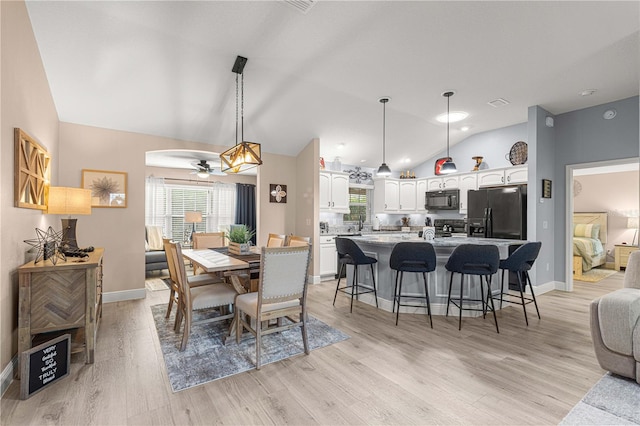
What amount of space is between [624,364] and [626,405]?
0.39m

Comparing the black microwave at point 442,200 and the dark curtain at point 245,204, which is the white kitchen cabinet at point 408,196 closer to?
the black microwave at point 442,200

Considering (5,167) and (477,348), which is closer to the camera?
(5,167)

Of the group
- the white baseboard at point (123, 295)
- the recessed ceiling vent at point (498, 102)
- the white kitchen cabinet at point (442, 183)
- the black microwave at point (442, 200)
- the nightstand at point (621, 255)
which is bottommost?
A: the white baseboard at point (123, 295)

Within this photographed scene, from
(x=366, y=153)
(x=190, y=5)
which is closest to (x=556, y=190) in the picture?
(x=366, y=153)

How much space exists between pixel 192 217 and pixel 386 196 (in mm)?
4752

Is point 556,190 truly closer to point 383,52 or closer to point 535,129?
point 535,129

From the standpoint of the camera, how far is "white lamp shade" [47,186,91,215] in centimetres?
284

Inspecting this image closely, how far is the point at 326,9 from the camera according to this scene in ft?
8.53

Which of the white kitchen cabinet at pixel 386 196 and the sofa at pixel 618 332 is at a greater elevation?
the white kitchen cabinet at pixel 386 196


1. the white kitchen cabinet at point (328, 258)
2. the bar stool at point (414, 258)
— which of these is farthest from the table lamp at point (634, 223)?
the white kitchen cabinet at point (328, 258)

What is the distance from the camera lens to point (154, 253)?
6.07m

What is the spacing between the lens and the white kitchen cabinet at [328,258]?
553 centimetres

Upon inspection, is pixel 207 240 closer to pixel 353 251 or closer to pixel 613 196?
pixel 353 251

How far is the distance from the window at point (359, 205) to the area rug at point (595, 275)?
14.2ft
